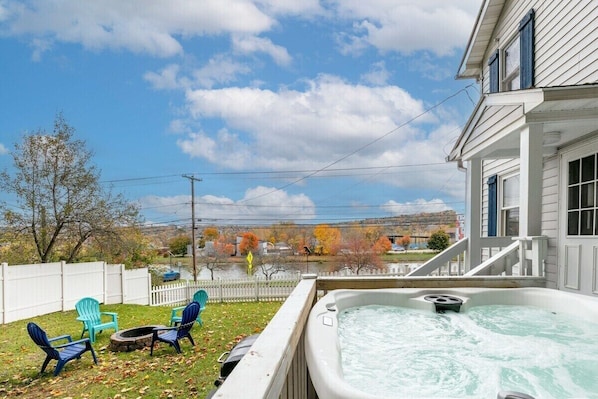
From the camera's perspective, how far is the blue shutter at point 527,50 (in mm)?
5195

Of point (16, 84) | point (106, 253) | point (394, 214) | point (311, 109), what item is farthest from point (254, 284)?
point (311, 109)

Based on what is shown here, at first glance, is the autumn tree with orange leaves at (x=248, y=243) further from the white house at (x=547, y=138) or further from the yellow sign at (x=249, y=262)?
the white house at (x=547, y=138)

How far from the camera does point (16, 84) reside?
1354 centimetres

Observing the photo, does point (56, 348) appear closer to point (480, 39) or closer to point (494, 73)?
point (494, 73)

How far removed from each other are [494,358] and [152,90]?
25130 mm

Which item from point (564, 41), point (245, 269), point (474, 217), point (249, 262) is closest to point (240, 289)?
point (249, 262)

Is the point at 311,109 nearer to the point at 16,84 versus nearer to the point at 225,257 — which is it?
the point at 225,257

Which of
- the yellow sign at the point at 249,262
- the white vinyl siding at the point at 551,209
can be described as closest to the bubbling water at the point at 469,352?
the white vinyl siding at the point at 551,209

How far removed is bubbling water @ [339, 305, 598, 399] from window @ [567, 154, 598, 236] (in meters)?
1.55

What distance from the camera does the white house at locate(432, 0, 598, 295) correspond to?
10.4 feet

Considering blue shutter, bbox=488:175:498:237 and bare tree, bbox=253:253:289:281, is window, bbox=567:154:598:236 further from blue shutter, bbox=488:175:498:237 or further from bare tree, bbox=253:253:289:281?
bare tree, bbox=253:253:289:281

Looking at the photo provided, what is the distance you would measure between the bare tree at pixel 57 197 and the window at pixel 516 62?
397 inches

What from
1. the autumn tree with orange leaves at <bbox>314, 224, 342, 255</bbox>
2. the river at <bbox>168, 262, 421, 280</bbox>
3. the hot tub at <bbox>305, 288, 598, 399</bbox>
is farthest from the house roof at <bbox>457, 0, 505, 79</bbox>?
the autumn tree with orange leaves at <bbox>314, 224, 342, 255</bbox>

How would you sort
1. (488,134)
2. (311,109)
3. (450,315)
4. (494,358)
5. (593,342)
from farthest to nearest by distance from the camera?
(311,109) → (488,134) → (450,315) → (593,342) → (494,358)
